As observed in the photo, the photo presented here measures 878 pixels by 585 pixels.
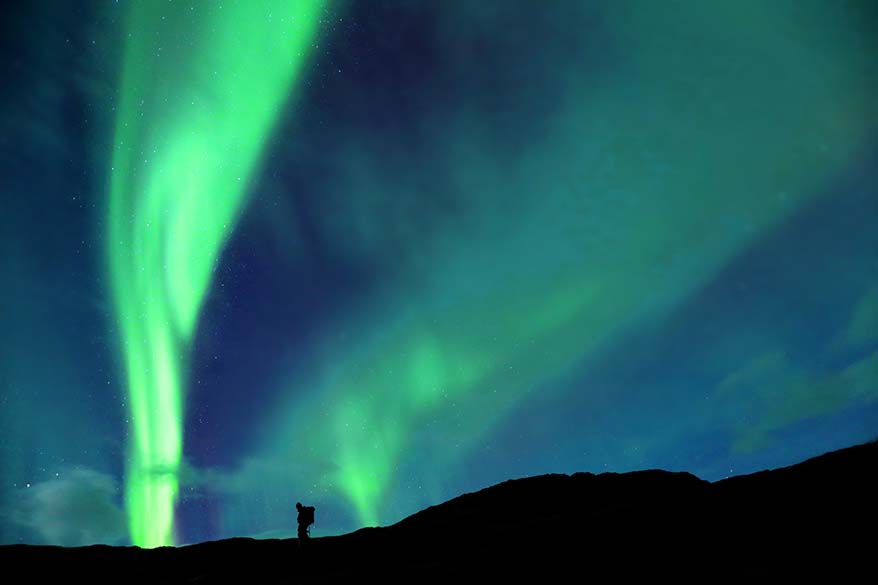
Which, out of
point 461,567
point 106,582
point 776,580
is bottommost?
point 776,580

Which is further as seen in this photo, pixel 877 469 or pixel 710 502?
pixel 710 502

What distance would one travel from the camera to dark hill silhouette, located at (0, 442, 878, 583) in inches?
432

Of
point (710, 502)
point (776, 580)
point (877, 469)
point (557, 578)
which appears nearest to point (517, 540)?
point (557, 578)

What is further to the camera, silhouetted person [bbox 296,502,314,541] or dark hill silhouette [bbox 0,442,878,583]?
silhouetted person [bbox 296,502,314,541]

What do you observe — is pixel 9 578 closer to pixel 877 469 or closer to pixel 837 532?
pixel 837 532

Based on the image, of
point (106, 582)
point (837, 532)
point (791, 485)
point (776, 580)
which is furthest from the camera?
point (106, 582)

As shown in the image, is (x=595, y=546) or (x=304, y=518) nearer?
(x=595, y=546)

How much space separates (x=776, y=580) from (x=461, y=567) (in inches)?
328

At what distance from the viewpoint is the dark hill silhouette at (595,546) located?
36.0 feet

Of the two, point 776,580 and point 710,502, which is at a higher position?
point 710,502

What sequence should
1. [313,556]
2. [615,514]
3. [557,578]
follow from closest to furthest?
1. [557,578]
2. [615,514]
3. [313,556]

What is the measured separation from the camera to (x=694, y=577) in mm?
10305

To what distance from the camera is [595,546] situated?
1351 cm

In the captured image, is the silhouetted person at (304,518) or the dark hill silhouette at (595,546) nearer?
the dark hill silhouette at (595,546)
